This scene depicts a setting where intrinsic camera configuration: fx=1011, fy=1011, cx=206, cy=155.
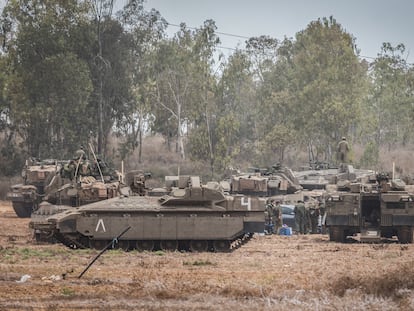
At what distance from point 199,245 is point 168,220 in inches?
39.0

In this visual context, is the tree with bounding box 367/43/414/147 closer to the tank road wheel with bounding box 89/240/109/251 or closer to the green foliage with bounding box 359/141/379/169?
the green foliage with bounding box 359/141/379/169

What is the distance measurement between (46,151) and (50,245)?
3670 cm

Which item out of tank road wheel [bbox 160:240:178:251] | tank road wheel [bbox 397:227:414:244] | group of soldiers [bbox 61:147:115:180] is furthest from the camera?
group of soldiers [bbox 61:147:115:180]

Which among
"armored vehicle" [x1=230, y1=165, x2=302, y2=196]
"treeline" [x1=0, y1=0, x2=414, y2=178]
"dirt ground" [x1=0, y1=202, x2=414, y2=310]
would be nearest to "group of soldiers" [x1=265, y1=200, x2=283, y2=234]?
"armored vehicle" [x1=230, y1=165, x2=302, y2=196]

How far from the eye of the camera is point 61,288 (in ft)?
49.5

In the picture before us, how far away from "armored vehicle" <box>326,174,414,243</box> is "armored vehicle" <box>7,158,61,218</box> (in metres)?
15.0

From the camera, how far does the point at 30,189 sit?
129ft

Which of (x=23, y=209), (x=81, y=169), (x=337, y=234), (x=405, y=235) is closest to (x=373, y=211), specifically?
(x=337, y=234)

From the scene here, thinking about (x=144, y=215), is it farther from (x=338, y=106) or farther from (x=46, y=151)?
(x=338, y=106)

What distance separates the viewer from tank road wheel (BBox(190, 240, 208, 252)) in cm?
2281

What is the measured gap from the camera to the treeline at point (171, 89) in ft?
192

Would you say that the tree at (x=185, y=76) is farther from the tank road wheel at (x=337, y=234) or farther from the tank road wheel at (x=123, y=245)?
the tank road wheel at (x=123, y=245)

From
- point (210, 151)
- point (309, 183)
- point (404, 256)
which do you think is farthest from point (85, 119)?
point (404, 256)

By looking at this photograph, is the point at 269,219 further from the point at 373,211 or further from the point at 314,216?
the point at 373,211
